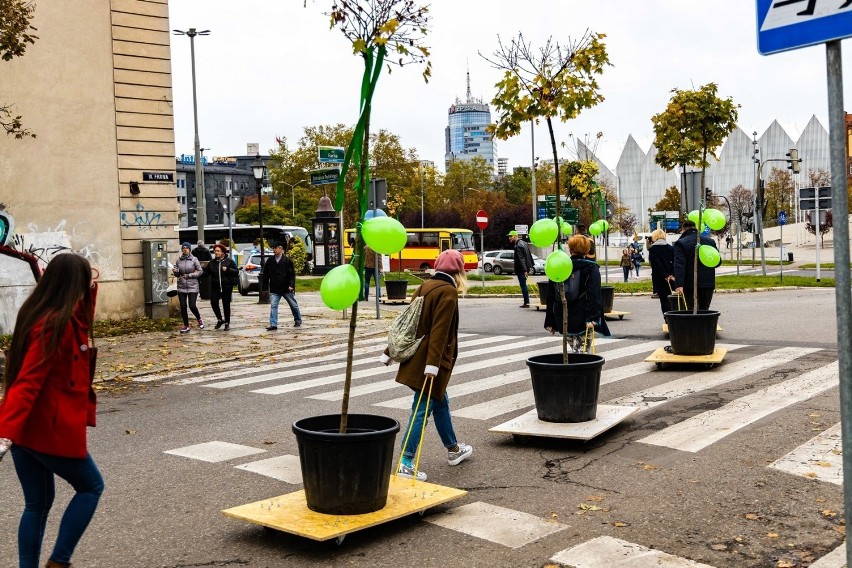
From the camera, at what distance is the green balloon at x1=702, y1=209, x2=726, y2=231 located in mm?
12172

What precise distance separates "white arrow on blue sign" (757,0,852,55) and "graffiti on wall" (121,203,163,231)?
701 inches

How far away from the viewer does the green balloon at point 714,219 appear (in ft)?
39.9

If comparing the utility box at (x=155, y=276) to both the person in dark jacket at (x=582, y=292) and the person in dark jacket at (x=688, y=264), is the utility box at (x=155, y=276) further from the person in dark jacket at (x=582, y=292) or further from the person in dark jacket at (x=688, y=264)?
the person in dark jacket at (x=582, y=292)

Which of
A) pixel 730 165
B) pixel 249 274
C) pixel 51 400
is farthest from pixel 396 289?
pixel 730 165

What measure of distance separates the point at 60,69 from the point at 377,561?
16464mm

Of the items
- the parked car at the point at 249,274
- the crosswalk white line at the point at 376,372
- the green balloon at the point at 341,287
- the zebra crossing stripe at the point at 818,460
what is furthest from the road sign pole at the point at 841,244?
the parked car at the point at 249,274

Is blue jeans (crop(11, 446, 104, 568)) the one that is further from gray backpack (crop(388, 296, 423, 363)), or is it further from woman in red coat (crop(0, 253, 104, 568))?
gray backpack (crop(388, 296, 423, 363))

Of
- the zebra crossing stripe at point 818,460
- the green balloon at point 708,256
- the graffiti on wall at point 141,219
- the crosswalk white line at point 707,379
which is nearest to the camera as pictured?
the zebra crossing stripe at point 818,460

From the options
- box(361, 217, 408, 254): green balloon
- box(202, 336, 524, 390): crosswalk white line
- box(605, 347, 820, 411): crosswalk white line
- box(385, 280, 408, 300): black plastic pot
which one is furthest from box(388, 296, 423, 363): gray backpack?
box(385, 280, 408, 300): black plastic pot

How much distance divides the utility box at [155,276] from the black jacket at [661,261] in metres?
10.8

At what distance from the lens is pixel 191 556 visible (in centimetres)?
507

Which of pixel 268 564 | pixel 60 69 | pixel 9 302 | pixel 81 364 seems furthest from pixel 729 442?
pixel 60 69

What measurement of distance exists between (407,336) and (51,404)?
2.88 metres

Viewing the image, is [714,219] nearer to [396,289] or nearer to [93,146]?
[93,146]
